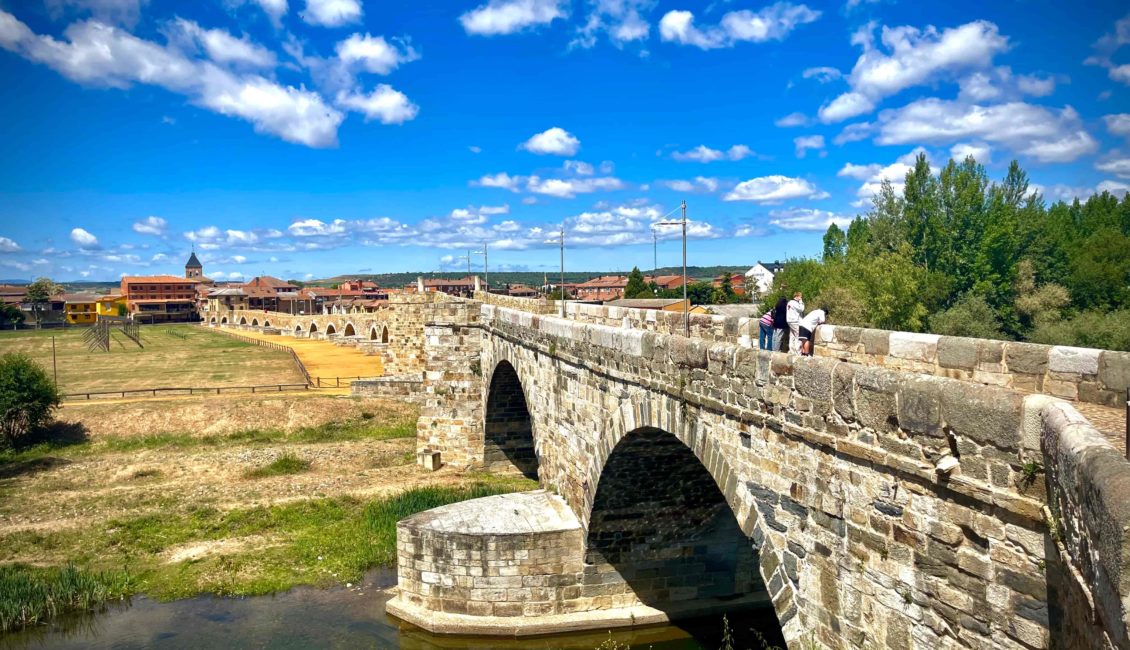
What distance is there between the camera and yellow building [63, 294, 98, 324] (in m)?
110

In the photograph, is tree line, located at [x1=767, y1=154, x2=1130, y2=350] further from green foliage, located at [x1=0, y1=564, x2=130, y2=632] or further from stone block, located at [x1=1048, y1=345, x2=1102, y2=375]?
green foliage, located at [x1=0, y1=564, x2=130, y2=632]

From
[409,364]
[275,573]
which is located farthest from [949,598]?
[409,364]

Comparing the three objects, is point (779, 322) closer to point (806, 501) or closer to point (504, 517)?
point (806, 501)

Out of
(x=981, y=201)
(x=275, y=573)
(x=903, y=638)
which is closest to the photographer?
(x=903, y=638)

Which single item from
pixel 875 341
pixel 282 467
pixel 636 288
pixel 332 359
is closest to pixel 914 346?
pixel 875 341

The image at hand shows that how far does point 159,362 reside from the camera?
57.4 meters

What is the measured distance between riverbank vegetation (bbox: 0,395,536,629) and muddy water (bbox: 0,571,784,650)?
80 cm

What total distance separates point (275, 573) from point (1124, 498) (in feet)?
62.6

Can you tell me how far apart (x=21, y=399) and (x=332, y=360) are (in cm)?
2609

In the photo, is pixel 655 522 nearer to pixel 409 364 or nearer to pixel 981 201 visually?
pixel 409 364

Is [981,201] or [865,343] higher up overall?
[981,201]

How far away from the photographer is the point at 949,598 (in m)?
5.79

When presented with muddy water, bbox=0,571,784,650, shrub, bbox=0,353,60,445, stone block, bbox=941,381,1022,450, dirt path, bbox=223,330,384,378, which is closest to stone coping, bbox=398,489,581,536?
muddy water, bbox=0,571,784,650

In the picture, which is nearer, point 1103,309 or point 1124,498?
point 1124,498
